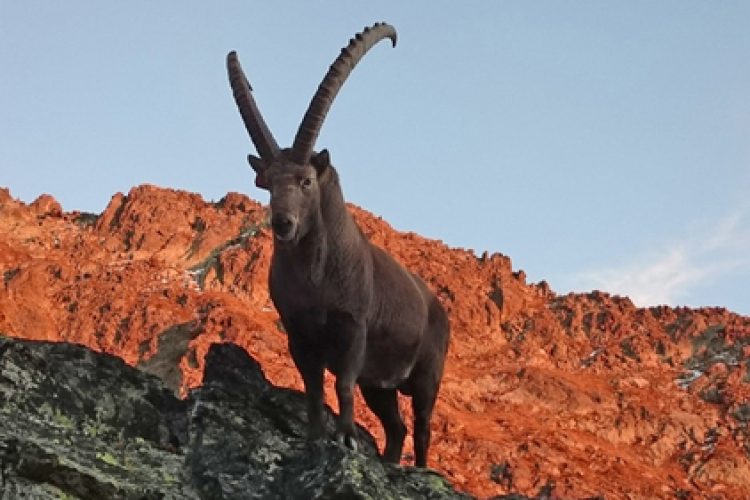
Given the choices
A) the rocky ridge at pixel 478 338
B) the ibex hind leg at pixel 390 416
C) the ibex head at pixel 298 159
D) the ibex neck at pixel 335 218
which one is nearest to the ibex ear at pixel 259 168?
the ibex head at pixel 298 159

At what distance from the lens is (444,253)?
200 feet

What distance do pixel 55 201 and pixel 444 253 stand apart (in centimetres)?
2660

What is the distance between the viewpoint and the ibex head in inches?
331

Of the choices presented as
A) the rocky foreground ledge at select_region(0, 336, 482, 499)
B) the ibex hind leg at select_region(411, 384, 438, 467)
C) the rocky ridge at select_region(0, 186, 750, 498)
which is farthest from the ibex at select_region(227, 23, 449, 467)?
the rocky ridge at select_region(0, 186, 750, 498)

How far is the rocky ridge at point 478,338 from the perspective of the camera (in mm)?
43500

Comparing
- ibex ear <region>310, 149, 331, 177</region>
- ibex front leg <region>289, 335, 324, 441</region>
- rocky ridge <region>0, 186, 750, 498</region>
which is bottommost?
ibex front leg <region>289, 335, 324, 441</region>

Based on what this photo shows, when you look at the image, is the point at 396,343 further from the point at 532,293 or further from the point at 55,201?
the point at 55,201

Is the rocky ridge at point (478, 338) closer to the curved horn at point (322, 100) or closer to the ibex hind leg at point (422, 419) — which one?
the ibex hind leg at point (422, 419)

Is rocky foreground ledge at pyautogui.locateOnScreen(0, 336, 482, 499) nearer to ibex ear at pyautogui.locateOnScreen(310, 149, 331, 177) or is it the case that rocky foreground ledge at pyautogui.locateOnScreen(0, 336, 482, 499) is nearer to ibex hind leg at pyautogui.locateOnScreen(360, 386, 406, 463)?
ibex hind leg at pyautogui.locateOnScreen(360, 386, 406, 463)

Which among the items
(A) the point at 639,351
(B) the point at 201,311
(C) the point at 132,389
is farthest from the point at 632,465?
(C) the point at 132,389

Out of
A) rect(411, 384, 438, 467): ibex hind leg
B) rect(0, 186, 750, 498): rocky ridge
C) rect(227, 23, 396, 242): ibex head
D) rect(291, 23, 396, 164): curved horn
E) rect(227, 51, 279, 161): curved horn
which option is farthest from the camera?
rect(0, 186, 750, 498): rocky ridge

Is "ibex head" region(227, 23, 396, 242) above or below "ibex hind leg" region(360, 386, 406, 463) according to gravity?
above

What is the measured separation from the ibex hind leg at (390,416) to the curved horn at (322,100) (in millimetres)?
3670

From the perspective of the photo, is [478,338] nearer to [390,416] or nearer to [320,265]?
[390,416]
